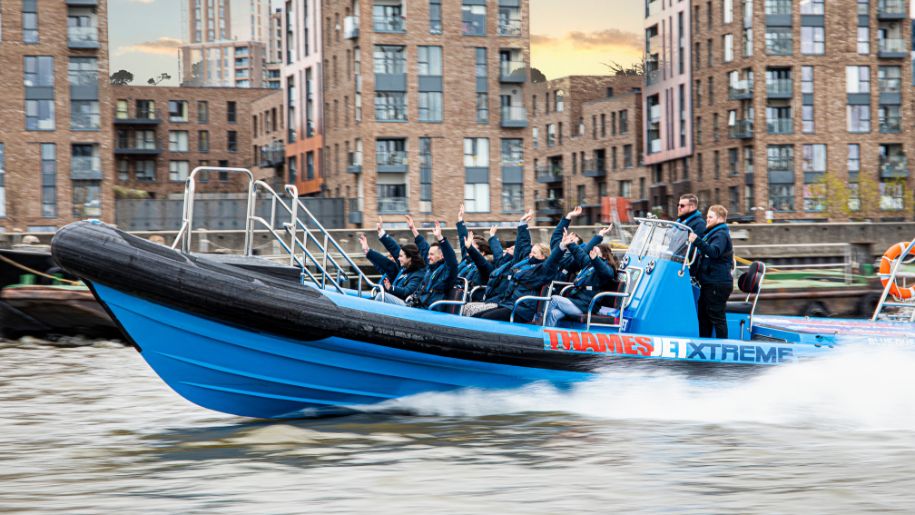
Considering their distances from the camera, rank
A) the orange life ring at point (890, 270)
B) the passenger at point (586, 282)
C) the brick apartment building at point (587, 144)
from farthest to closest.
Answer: the brick apartment building at point (587, 144)
the orange life ring at point (890, 270)
the passenger at point (586, 282)

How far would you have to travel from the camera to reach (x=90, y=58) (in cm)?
5153

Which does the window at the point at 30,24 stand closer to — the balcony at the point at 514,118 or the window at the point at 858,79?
the balcony at the point at 514,118

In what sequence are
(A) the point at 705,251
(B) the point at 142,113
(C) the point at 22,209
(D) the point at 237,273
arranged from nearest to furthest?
(D) the point at 237,273, (A) the point at 705,251, (C) the point at 22,209, (B) the point at 142,113

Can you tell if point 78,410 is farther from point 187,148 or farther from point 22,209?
point 187,148

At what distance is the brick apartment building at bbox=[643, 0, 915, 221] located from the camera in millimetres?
61438

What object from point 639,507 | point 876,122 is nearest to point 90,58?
point 876,122

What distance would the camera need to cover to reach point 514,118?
55.8m

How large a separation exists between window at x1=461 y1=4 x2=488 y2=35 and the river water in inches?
1709

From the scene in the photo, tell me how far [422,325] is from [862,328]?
16.0 feet

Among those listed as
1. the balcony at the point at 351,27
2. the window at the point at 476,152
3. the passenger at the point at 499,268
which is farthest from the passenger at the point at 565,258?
the balcony at the point at 351,27

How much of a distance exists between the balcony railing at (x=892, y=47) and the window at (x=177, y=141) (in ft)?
155

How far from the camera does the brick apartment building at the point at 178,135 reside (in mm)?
82812

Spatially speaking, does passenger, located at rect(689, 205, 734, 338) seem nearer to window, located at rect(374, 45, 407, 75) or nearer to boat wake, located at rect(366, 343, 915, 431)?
boat wake, located at rect(366, 343, 915, 431)

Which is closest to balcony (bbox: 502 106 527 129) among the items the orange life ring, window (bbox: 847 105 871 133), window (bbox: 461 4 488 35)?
window (bbox: 461 4 488 35)
